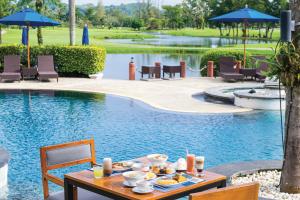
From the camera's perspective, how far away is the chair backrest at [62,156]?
19.2ft

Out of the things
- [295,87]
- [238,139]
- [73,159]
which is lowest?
[238,139]

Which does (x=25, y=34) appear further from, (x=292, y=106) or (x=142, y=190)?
(x=142, y=190)

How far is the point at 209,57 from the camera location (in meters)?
25.5

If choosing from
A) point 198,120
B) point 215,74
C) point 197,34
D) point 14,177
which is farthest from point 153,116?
point 197,34

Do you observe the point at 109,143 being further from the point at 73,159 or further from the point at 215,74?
the point at 215,74

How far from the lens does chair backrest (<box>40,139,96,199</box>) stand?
586cm

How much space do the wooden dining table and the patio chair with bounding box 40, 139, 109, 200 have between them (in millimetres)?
446

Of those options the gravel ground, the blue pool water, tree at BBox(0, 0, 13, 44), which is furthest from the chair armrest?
tree at BBox(0, 0, 13, 44)

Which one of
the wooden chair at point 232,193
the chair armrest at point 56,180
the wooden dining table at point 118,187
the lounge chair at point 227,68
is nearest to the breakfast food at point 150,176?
the wooden dining table at point 118,187

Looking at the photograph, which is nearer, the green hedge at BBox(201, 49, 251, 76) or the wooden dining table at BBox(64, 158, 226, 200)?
the wooden dining table at BBox(64, 158, 226, 200)

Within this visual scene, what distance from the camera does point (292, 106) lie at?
654 centimetres

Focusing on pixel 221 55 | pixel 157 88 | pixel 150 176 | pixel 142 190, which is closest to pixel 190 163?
pixel 150 176

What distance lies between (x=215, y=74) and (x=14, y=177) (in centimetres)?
1792

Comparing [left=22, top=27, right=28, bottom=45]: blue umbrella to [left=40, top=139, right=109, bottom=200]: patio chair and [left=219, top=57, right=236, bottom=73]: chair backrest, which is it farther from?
[left=40, top=139, right=109, bottom=200]: patio chair
